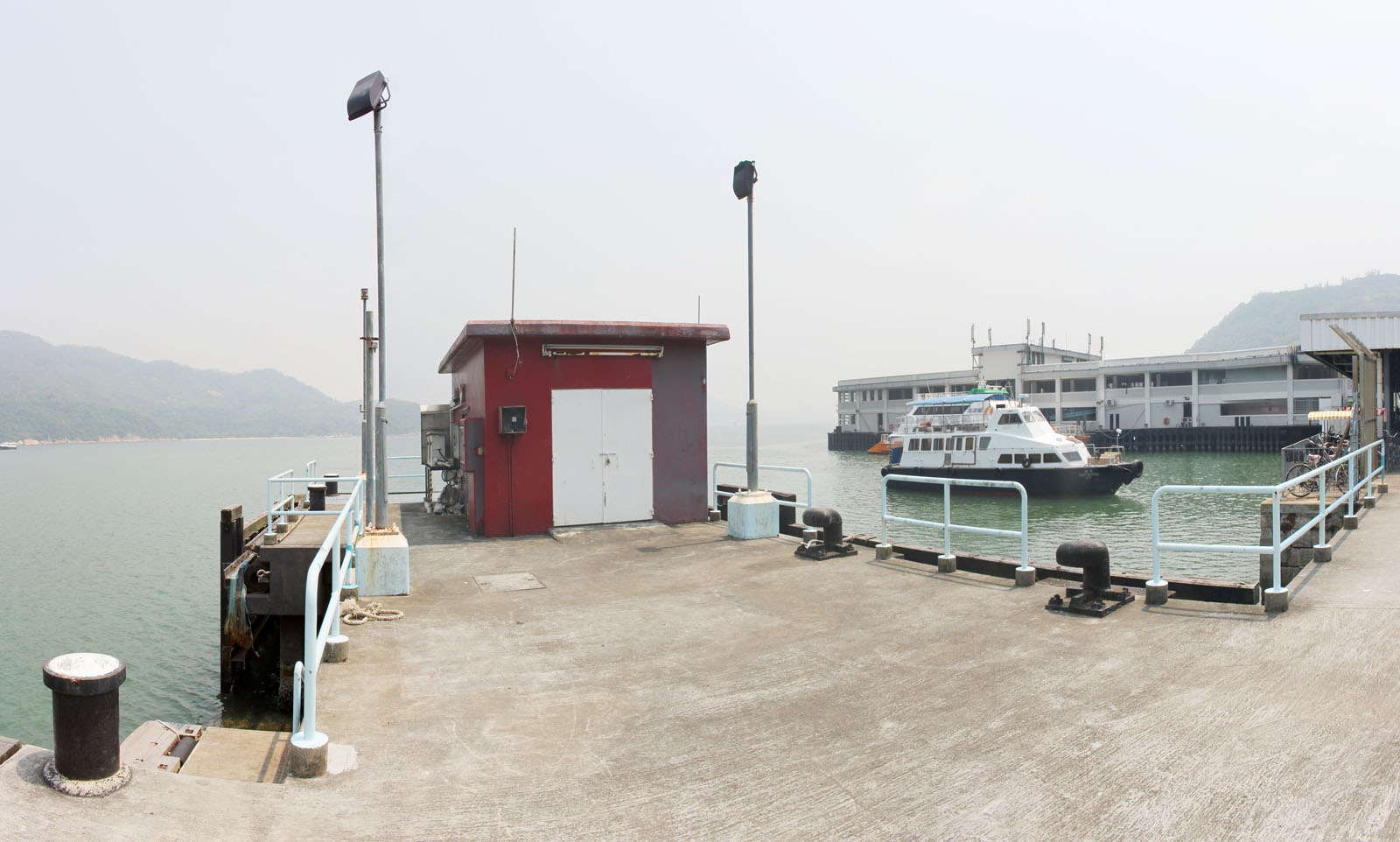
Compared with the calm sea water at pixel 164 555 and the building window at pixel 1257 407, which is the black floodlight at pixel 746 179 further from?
the building window at pixel 1257 407

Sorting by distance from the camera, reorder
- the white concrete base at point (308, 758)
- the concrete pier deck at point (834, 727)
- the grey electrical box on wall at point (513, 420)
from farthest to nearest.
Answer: the grey electrical box on wall at point (513, 420) < the white concrete base at point (308, 758) < the concrete pier deck at point (834, 727)

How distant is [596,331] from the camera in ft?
40.7

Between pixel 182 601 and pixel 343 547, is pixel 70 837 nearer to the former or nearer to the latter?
pixel 343 547

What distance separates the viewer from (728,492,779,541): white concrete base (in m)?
11.4

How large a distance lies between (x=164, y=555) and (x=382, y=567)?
18.3m

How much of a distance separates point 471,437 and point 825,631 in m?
7.36

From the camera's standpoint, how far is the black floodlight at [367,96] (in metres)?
8.69

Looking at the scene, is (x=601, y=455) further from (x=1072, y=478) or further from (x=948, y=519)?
(x=1072, y=478)

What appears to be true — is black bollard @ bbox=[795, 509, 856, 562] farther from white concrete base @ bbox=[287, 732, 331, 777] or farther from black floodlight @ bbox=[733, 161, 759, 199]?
white concrete base @ bbox=[287, 732, 331, 777]

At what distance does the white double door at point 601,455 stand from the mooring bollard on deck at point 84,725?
911 centimetres

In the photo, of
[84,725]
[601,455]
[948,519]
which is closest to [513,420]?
[601,455]

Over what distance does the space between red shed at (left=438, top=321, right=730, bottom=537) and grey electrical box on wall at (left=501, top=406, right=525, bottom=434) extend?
1 centimetres

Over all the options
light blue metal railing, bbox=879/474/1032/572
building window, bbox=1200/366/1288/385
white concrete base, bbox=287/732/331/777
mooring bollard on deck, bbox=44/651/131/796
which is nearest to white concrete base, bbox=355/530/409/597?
white concrete base, bbox=287/732/331/777

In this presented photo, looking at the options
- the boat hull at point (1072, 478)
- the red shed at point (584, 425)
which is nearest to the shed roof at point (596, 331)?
the red shed at point (584, 425)
